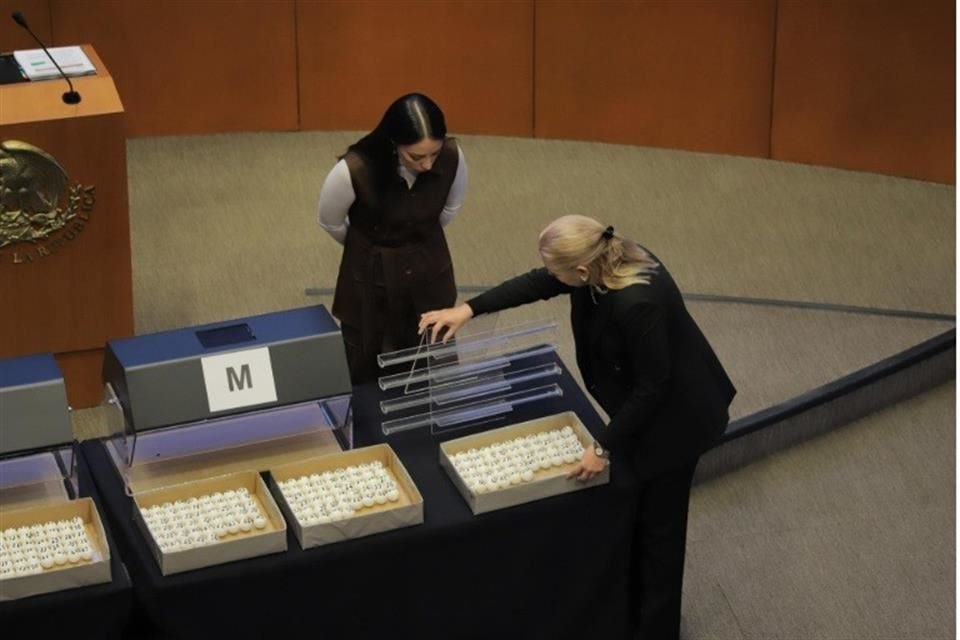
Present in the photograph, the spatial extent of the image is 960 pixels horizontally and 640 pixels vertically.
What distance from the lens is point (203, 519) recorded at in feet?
12.5

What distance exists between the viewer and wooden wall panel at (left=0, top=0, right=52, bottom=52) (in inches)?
271

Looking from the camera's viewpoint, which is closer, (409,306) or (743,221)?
(409,306)

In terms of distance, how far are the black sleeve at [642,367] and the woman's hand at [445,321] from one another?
50 centimetres

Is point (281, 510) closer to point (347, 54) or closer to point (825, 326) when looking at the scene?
point (825, 326)

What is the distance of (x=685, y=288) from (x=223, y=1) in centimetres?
242

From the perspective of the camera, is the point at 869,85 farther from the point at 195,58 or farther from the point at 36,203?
the point at 36,203

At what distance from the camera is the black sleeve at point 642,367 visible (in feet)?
12.7

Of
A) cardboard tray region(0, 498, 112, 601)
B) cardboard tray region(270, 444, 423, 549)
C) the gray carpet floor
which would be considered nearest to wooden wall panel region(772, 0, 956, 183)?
the gray carpet floor

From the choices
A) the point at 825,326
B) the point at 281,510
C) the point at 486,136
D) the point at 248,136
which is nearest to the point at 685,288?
the point at 825,326

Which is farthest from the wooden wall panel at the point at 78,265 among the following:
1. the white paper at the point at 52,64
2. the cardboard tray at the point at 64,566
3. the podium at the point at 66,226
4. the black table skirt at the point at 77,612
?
the black table skirt at the point at 77,612

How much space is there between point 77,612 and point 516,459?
1.08 metres

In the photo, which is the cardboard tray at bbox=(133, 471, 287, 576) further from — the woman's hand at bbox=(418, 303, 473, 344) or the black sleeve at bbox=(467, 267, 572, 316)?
the black sleeve at bbox=(467, 267, 572, 316)

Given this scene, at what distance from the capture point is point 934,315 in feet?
20.4

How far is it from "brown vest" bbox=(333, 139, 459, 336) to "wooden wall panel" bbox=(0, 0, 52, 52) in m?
2.73
